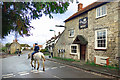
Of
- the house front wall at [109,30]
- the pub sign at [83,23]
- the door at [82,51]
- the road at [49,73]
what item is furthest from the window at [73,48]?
the road at [49,73]

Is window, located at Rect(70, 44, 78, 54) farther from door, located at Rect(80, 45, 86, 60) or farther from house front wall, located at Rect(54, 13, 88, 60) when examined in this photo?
door, located at Rect(80, 45, 86, 60)

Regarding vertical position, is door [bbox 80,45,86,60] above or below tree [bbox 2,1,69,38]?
below

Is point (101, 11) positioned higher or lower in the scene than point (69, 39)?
higher

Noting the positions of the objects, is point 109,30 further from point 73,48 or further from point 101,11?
point 73,48

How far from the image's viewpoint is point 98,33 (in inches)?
453

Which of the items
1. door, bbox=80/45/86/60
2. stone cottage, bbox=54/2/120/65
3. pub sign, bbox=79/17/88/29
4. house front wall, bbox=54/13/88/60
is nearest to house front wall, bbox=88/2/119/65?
stone cottage, bbox=54/2/120/65

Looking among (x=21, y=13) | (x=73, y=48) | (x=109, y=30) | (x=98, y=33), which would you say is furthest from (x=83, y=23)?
(x=21, y=13)

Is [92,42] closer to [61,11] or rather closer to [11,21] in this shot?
[61,11]

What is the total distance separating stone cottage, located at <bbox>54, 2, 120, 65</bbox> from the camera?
9.67 m

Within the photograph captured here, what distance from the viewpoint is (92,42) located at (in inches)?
478

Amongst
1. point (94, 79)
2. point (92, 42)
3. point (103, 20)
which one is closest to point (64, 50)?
point (92, 42)

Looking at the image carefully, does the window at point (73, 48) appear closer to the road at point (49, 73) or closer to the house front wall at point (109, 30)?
the house front wall at point (109, 30)

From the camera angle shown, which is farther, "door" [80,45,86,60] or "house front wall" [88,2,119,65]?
"door" [80,45,86,60]

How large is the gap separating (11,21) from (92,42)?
33.7 ft
